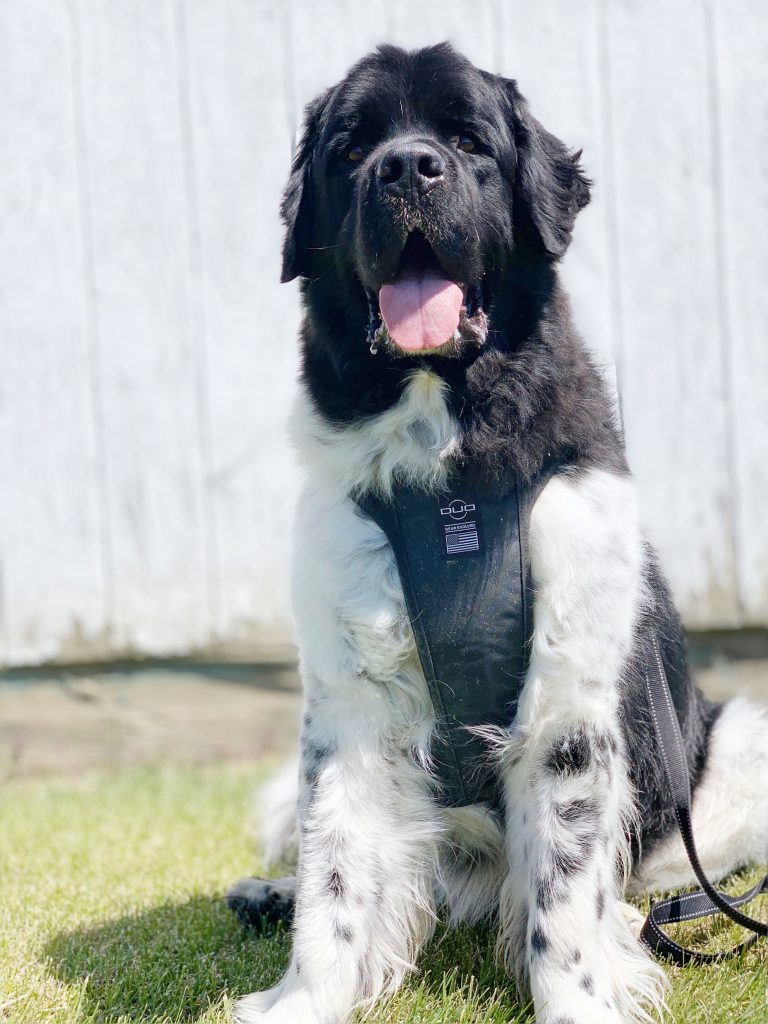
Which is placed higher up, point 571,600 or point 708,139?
point 708,139

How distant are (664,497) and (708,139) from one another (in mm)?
1373

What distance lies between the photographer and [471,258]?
7.41 feet

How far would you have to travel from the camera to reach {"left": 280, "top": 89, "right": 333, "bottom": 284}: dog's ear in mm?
2510

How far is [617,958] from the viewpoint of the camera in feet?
7.27

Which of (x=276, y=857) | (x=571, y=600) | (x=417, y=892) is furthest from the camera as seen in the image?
(x=276, y=857)

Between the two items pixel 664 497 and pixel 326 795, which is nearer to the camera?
pixel 326 795

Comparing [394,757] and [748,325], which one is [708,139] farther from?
[394,757]

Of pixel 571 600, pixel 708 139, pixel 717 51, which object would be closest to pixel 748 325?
pixel 708 139

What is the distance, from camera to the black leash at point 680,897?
2.38 meters

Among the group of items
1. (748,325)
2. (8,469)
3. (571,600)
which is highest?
(748,325)

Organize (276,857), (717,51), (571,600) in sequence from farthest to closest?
(717,51) → (276,857) → (571,600)

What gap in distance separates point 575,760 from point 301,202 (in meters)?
1.37

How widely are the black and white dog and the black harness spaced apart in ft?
0.11

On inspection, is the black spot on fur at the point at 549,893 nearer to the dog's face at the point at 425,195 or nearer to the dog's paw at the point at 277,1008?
the dog's paw at the point at 277,1008
